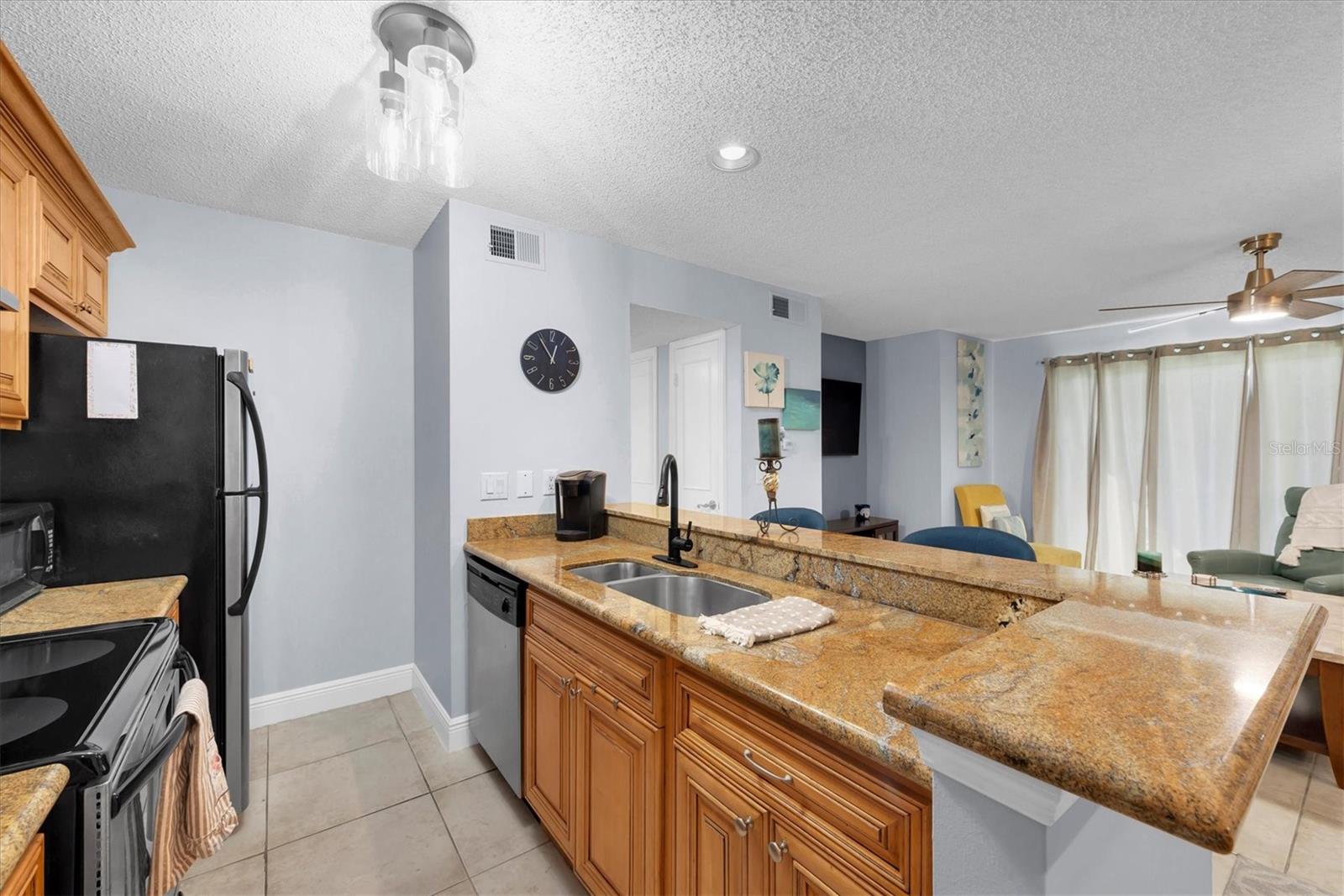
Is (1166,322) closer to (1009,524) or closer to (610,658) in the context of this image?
(1009,524)

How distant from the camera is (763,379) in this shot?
12.3ft

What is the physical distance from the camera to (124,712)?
0.97m

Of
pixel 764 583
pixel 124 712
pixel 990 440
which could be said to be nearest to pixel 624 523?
pixel 764 583

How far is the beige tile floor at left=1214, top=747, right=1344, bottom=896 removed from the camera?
67.7 inches

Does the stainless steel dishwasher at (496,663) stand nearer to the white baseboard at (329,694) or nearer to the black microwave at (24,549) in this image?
the white baseboard at (329,694)

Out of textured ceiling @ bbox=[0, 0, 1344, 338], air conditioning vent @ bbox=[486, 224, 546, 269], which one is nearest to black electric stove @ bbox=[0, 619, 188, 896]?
textured ceiling @ bbox=[0, 0, 1344, 338]

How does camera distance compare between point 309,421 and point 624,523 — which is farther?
point 309,421

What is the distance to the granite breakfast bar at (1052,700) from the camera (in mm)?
490

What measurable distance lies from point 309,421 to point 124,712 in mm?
2103

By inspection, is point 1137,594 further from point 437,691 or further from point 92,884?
point 437,691

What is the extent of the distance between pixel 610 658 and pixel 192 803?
2.89ft

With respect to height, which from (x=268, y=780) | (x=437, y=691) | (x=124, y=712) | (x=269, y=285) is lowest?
(x=268, y=780)

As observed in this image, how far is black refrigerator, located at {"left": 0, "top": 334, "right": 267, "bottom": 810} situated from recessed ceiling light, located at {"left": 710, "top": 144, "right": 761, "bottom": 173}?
1.89m

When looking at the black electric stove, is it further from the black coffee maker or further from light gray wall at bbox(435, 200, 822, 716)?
the black coffee maker
